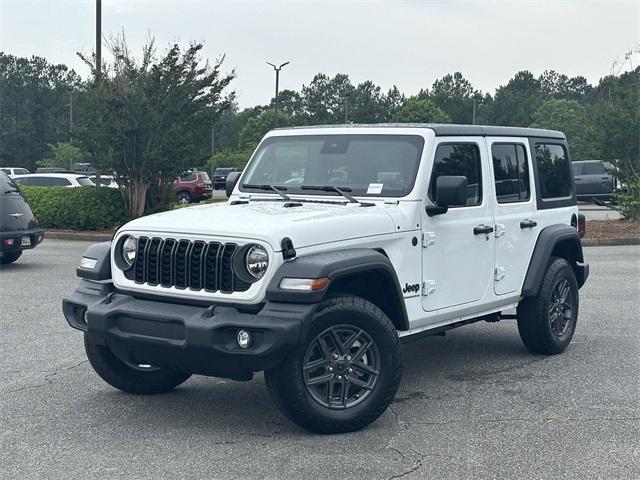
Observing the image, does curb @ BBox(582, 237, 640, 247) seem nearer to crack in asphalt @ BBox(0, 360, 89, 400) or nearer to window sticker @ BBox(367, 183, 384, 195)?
window sticker @ BBox(367, 183, 384, 195)

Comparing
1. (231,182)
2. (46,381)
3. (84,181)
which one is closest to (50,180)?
(84,181)

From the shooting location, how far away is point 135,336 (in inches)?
216

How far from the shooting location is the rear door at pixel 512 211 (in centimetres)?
721

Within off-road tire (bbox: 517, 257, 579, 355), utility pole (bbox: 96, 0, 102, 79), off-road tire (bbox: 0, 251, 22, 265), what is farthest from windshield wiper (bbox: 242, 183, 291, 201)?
utility pole (bbox: 96, 0, 102, 79)

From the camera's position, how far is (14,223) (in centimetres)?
1427

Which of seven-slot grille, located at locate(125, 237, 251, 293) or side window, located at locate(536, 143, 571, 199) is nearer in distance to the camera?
seven-slot grille, located at locate(125, 237, 251, 293)

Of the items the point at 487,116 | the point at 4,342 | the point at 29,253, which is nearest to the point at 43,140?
the point at 487,116

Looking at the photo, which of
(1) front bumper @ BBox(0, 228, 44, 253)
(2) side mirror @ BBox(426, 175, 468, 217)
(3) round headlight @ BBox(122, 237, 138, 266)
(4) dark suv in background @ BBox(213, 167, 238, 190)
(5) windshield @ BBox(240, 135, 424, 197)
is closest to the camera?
(3) round headlight @ BBox(122, 237, 138, 266)

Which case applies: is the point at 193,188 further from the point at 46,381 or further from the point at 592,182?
the point at 46,381

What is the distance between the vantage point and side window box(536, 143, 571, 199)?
26.3 ft

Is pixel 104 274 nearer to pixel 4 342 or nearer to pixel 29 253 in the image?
pixel 4 342

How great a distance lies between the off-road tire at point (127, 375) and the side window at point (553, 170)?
141 inches

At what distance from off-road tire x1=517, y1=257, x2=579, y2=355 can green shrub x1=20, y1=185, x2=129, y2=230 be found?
14.5 meters

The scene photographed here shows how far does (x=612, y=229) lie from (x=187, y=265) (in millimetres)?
16591
